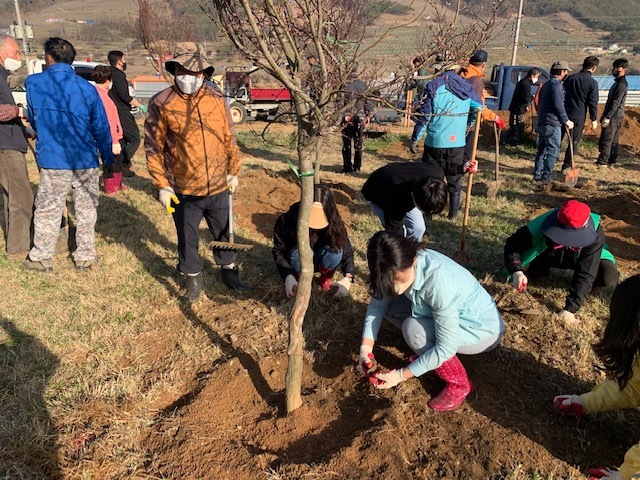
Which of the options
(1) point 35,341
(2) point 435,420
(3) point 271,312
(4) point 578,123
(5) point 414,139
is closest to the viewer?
(2) point 435,420

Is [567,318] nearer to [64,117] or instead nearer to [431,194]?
[431,194]

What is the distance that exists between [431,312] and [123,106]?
5.84 metres

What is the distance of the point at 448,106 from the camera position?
4719mm

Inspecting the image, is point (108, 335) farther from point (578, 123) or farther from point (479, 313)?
point (578, 123)

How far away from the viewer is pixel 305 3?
1445 millimetres

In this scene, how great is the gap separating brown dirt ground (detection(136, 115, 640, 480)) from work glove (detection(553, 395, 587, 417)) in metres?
0.05

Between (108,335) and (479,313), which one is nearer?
A: (479,313)

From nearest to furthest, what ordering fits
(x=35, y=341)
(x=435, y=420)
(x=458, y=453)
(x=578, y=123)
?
(x=458, y=453), (x=435, y=420), (x=35, y=341), (x=578, y=123)

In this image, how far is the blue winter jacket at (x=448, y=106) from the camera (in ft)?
15.0

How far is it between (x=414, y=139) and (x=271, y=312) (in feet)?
9.40

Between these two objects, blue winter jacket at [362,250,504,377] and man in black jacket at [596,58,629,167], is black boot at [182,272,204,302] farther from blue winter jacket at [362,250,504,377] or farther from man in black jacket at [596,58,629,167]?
man in black jacket at [596,58,629,167]

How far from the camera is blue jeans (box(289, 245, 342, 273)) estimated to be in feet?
11.5

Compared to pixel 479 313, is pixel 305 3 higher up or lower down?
higher up

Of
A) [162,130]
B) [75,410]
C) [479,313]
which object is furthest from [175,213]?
[479,313]
